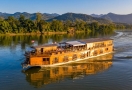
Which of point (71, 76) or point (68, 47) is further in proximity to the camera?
point (68, 47)

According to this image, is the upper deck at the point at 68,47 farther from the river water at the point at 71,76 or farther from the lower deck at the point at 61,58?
the river water at the point at 71,76

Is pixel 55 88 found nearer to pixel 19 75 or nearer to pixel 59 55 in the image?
pixel 19 75

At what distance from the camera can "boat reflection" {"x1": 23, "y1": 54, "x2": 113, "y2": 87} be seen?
32.8 m

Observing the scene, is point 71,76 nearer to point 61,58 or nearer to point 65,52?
point 61,58

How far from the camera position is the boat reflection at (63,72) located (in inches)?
1293

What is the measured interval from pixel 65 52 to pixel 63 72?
5726 millimetres

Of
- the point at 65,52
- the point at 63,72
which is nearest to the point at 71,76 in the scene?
the point at 63,72

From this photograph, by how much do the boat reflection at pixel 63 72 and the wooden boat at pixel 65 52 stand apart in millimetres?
1219

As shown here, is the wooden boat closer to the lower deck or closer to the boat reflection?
the lower deck

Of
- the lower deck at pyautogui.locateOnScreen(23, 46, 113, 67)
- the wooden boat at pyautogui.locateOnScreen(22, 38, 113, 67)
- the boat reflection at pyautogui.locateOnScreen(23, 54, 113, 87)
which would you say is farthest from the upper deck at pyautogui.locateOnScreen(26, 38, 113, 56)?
the boat reflection at pyautogui.locateOnScreen(23, 54, 113, 87)

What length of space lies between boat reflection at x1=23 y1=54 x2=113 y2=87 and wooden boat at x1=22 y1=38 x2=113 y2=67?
1.22 meters

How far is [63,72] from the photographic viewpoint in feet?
120

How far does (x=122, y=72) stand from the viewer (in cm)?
3634

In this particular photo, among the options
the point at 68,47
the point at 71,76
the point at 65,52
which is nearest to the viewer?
the point at 71,76
